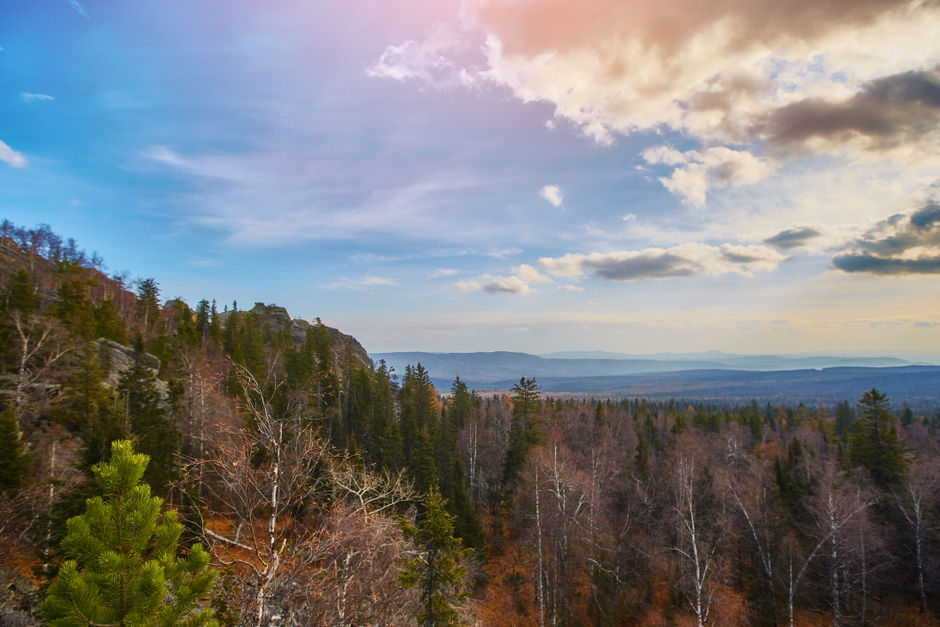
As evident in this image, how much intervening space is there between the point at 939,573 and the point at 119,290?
313 ft

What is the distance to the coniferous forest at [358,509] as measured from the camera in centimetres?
605

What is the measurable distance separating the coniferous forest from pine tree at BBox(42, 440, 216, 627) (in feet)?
0.07

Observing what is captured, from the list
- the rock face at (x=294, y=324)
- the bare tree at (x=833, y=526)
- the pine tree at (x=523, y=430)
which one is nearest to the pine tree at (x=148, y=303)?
the rock face at (x=294, y=324)

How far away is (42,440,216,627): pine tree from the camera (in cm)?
388

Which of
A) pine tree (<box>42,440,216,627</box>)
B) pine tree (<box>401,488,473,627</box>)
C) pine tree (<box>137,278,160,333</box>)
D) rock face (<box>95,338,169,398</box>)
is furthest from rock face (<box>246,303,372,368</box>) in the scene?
pine tree (<box>42,440,216,627</box>)

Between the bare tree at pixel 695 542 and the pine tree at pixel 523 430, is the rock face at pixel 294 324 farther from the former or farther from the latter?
the bare tree at pixel 695 542

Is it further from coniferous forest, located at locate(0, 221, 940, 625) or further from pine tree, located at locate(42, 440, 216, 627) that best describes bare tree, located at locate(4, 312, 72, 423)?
pine tree, located at locate(42, 440, 216, 627)

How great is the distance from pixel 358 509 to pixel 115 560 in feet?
30.0

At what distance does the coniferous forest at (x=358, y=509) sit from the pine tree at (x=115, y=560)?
2cm

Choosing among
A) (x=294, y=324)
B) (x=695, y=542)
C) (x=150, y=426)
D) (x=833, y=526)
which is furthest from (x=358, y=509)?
(x=294, y=324)

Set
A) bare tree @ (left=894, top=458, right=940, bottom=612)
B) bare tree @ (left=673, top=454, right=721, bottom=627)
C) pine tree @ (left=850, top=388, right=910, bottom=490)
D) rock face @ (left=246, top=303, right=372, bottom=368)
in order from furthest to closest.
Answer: rock face @ (left=246, top=303, right=372, bottom=368) → pine tree @ (left=850, top=388, right=910, bottom=490) → bare tree @ (left=894, top=458, right=940, bottom=612) → bare tree @ (left=673, top=454, right=721, bottom=627)

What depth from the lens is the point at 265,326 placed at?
228ft

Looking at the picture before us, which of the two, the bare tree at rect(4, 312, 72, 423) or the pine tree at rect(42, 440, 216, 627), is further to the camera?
the bare tree at rect(4, 312, 72, 423)

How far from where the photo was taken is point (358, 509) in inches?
484
